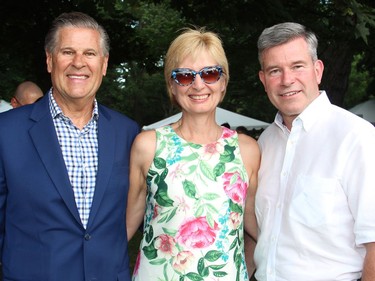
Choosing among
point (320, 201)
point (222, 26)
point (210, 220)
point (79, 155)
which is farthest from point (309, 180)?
point (222, 26)

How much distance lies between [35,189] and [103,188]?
354mm

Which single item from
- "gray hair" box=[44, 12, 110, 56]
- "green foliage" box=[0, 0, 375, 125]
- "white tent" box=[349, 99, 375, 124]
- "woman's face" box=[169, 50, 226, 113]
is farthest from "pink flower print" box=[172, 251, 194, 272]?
"white tent" box=[349, 99, 375, 124]

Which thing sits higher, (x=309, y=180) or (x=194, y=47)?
(x=194, y=47)

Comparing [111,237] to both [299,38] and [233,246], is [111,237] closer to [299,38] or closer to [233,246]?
[233,246]

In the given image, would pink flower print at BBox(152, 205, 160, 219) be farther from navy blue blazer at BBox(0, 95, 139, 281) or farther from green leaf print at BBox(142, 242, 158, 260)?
navy blue blazer at BBox(0, 95, 139, 281)

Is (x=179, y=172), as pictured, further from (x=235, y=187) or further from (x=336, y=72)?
(x=336, y=72)

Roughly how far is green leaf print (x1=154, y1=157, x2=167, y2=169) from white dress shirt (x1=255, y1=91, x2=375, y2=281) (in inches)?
25.6

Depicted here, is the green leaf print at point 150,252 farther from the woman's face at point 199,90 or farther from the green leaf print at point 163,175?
the woman's face at point 199,90

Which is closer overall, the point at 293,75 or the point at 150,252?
the point at 293,75

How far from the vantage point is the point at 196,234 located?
3139mm

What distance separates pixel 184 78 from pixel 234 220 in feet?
2.99

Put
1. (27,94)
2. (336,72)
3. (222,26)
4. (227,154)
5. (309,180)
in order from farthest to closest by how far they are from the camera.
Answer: (336,72) < (222,26) < (27,94) < (227,154) < (309,180)

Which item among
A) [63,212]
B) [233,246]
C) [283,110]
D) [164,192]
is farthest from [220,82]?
[63,212]

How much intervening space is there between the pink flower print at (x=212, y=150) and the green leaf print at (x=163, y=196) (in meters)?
0.30
